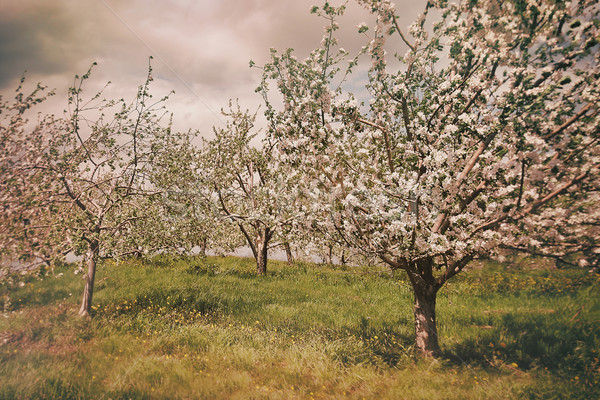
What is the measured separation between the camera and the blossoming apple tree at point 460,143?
4.54 m

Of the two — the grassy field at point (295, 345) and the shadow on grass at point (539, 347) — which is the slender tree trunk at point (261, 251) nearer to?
the grassy field at point (295, 345)

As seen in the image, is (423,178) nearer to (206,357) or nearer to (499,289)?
(206,357)

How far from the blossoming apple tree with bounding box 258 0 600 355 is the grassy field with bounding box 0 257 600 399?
1.37m

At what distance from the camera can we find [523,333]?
766 centimetres

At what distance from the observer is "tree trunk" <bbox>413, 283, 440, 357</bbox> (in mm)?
6758

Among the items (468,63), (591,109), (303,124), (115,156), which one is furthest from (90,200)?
(591,109)

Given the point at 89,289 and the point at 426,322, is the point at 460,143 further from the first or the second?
the point at 89,289

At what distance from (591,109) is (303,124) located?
5.21 metres

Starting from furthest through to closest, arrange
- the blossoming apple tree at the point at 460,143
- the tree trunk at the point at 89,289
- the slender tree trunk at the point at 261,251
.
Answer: the slender tree trunk at the point at 261,251, the tree trunk at the point at 89,289, the blossoming apple tree at the point at 460,143

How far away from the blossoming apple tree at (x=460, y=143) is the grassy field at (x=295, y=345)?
137 centimetres

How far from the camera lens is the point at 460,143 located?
21.1ft

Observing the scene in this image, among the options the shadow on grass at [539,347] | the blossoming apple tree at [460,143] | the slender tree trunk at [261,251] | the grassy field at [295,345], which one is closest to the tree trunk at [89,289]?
the grassy field at [295,345]

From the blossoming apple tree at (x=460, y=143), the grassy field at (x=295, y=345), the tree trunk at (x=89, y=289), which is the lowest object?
the grassy field at (x=295, y=345)

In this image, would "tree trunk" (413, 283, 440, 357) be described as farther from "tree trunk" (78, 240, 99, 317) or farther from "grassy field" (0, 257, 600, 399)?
"tree trunk" (78, 240, 99, 317)
